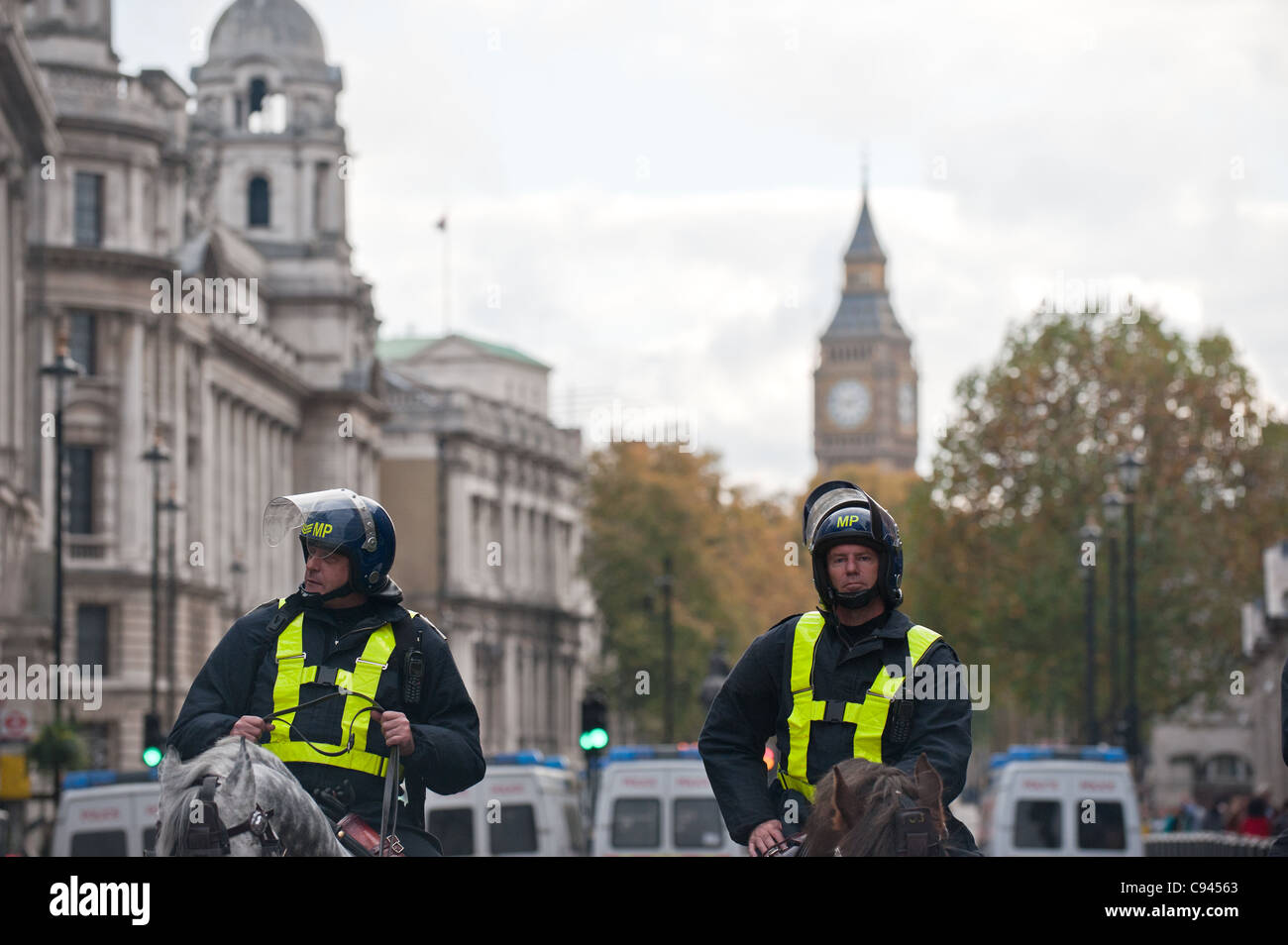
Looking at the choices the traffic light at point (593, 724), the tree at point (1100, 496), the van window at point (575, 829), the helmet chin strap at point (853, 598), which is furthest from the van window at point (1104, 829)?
the tree at point (1100, 496)

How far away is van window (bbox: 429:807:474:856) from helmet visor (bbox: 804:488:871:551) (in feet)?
70.8

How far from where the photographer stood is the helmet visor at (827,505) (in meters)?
7.00

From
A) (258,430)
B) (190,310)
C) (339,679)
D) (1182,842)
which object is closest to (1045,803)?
(1182,842)

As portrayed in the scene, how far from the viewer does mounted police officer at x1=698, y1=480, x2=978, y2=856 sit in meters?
6.83

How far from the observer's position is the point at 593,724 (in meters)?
31.0

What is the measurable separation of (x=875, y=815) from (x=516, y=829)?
23.9 meters

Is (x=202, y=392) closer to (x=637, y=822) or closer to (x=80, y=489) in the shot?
(x=80, y=489)

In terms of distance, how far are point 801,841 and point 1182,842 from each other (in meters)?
25.7

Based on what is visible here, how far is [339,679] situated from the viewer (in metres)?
7.22

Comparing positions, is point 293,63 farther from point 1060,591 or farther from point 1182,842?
point 1182,842

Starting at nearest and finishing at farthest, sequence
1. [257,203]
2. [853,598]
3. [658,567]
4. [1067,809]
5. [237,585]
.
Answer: [853,598] < [1067,809] < [237,585] < [257,203] < [658,567]

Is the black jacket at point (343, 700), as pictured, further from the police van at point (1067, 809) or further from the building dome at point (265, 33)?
the building dome at point (265, 33)

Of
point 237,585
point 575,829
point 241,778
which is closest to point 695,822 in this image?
point 575,829

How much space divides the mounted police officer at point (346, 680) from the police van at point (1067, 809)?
21709mm
